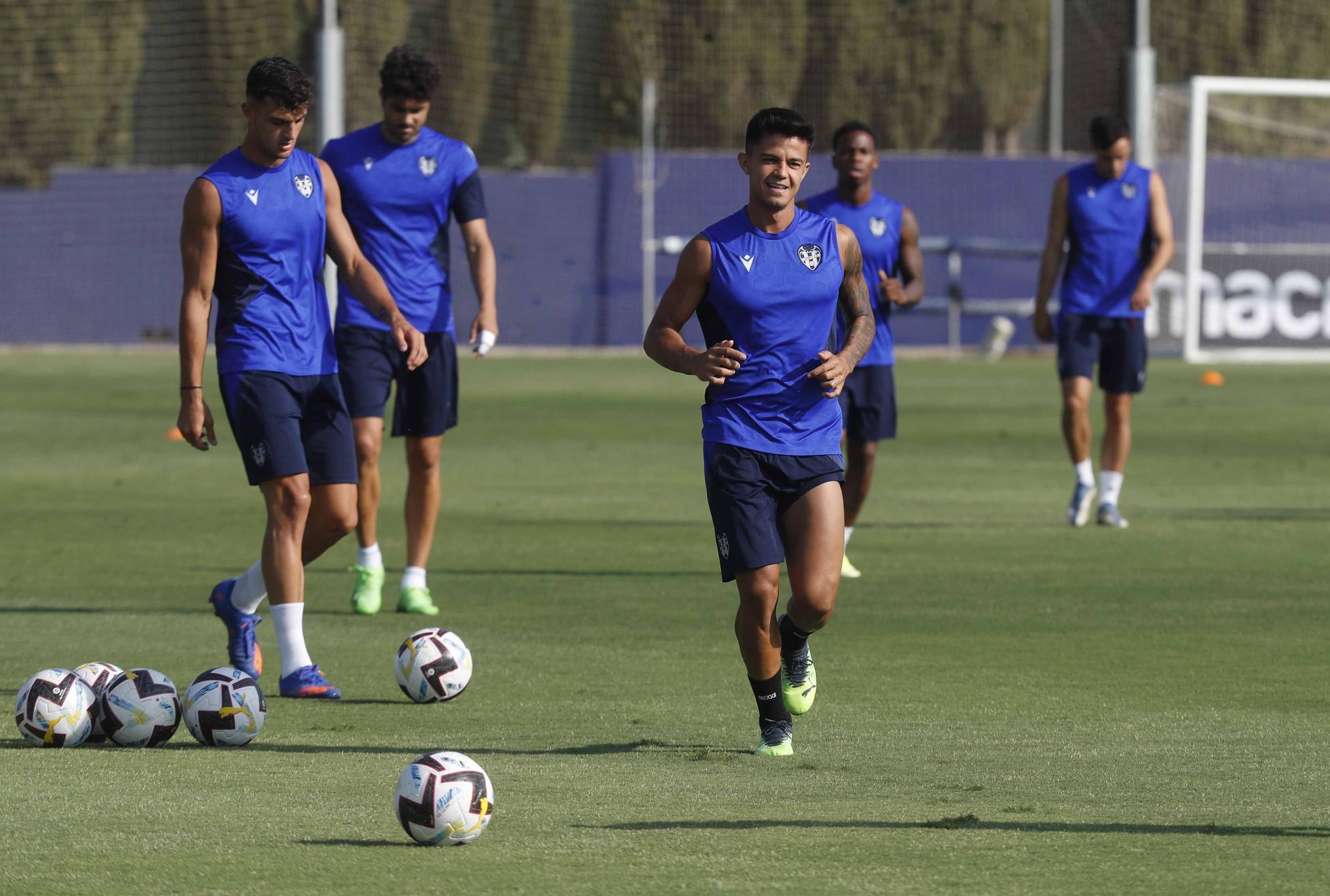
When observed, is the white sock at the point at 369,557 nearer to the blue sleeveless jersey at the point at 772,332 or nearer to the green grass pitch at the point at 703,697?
the green grass pitch at the point at 703,697

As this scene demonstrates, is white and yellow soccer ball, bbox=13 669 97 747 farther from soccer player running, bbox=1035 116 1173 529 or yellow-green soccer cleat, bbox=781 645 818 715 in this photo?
soccer player running, bbox=1035 116 1173 529

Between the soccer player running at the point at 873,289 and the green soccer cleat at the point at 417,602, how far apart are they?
225 cm

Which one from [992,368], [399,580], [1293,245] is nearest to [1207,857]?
[399,580]

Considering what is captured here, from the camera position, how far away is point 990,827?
5195 mm

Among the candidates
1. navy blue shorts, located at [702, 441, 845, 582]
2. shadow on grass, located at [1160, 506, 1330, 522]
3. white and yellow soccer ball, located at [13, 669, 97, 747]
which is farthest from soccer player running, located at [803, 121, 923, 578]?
white and yellow soccer ball, located at [13, 669, 97, 747]

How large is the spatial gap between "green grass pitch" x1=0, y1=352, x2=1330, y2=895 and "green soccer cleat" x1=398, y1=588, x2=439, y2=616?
6.2 inches

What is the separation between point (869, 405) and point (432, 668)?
394cm

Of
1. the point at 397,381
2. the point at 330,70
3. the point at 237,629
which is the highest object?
the point at 330,70

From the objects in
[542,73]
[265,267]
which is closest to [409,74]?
[265,267]

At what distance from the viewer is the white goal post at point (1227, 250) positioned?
27.8 m

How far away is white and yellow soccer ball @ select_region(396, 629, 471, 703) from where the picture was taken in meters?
7.20

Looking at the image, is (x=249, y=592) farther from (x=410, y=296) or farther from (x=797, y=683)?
(x=797, y=683)

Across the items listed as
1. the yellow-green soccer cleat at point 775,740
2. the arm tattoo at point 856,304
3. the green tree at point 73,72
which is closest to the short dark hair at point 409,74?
the arm tattoo at point 856,304

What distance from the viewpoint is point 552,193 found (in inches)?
1342
